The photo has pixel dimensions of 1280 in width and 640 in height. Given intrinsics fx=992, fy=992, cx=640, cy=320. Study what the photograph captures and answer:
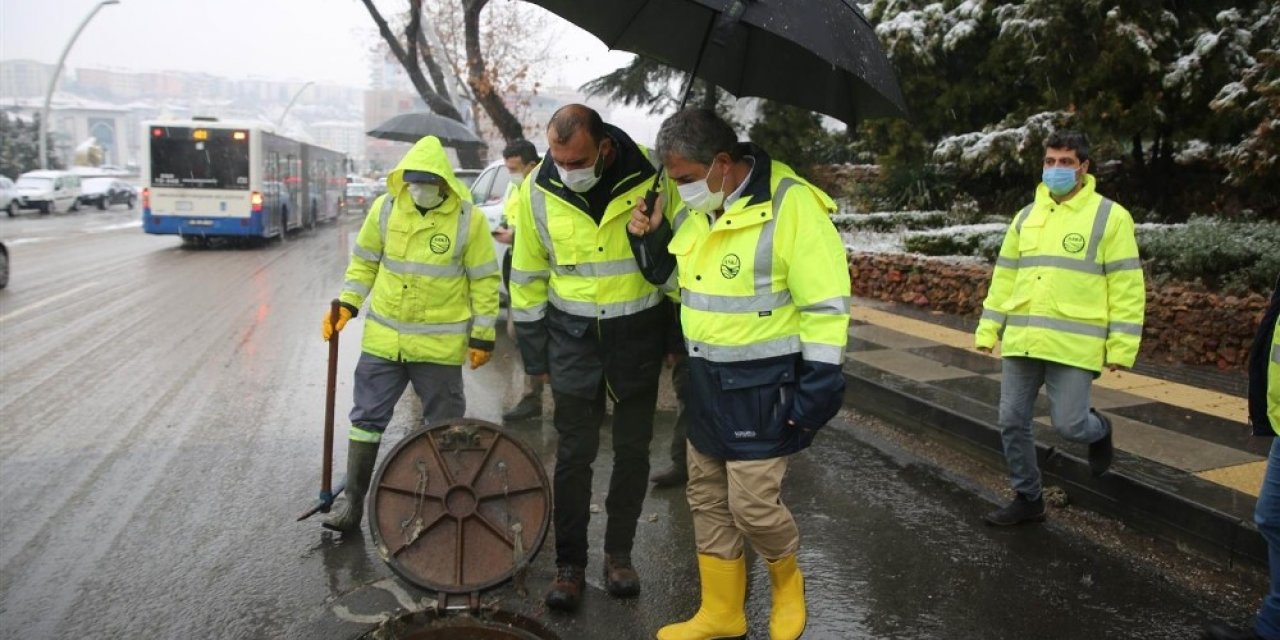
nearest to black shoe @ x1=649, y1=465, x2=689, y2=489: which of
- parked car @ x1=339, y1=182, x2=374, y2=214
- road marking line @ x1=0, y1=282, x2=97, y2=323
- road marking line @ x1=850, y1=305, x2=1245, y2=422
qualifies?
road marking line @ x1=850, y1=305, x2=1245, y2=422

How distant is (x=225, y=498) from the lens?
506 cm

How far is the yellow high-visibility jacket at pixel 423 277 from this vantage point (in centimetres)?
446

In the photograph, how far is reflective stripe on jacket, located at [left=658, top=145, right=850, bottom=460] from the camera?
316cm

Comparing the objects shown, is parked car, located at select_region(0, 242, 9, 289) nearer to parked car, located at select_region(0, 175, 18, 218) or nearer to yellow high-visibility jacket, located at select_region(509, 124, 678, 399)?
yellow high-visibility jacket, located at select_region(509, 124, 678, 399)

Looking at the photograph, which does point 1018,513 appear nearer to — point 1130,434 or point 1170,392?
point 1130,434

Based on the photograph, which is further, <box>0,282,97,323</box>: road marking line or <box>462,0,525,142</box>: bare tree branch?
<box>462,0,525,142</box>: bare tree branch

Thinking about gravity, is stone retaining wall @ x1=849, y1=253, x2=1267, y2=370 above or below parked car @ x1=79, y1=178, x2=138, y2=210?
above

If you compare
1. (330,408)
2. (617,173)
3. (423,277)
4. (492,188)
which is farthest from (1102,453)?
(492,188)

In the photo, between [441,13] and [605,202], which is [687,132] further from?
[441,13]

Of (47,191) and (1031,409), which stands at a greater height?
(1031,409)

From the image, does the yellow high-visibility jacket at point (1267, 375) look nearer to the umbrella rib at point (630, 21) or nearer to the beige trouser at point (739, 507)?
the beige trouser at point (739, 507)

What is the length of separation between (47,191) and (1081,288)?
129 ft

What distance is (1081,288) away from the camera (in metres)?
4.46

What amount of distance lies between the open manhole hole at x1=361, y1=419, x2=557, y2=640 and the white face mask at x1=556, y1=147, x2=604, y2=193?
948mm
